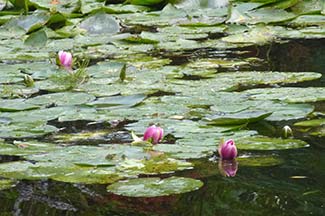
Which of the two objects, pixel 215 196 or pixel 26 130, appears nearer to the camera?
pixel 215 196

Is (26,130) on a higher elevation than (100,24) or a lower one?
higher

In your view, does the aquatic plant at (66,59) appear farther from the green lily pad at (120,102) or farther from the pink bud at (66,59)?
the green lily pad at (120,102)

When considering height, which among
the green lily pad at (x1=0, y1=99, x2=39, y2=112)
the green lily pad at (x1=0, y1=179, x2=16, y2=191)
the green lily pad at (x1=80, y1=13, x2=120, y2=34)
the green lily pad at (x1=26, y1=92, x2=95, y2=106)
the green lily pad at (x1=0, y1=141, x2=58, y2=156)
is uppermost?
the green lily pad at (x1=0, y1=179, x2=16, y2=191)

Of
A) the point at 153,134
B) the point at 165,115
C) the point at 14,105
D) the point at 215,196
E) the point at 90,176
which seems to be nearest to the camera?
the point at 215,196

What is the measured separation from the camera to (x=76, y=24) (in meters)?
3.57

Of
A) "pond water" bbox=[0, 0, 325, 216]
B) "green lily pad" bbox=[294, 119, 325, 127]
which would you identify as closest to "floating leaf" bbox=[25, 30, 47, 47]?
"pond water" bbox=[0, 0, 325, 216]

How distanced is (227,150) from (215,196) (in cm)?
18

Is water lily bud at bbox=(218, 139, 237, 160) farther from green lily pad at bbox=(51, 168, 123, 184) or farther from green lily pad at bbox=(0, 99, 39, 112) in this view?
green lily pad at bbox=(0, 99, 39, 112)

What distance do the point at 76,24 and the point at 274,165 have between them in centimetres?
220

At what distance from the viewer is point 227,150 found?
150 cm

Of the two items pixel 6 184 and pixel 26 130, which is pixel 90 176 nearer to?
pixel 6 184

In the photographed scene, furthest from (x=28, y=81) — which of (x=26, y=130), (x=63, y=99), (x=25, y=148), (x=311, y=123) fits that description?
(x=311, y=123)

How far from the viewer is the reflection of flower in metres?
1.47

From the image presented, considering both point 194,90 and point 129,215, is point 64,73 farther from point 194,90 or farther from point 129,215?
point 129,215
